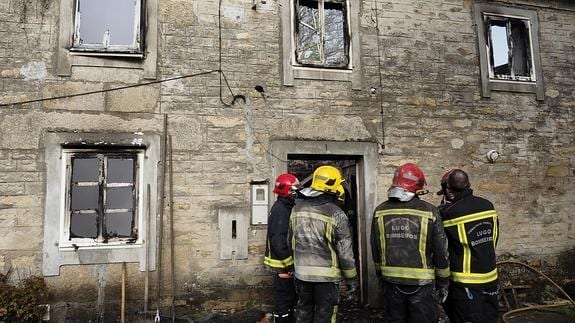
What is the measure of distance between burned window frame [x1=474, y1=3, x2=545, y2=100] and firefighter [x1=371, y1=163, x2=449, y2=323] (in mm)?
4246

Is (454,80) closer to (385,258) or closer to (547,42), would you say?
(547,42)

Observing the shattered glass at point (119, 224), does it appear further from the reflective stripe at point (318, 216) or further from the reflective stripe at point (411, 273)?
the reflective stripe at point (411, 273)

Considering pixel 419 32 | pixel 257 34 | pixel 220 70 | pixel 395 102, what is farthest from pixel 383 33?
pixel 220 70

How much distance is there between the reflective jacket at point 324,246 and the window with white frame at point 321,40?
2.90 metres

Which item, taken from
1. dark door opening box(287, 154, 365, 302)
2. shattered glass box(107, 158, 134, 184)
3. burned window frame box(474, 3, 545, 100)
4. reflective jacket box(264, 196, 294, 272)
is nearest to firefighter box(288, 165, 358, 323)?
reflective jacket box(264, 196, 294, 272)

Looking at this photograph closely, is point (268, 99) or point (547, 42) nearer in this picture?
point (268, 99)

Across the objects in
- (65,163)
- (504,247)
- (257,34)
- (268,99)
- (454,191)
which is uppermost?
(257,34)

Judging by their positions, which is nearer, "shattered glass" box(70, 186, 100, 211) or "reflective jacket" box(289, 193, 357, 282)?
"reflective jacket" box(289, 193, 357, 282)

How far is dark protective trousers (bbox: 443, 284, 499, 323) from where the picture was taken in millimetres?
4160

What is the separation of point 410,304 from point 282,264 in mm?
1535

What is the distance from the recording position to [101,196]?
600 cm

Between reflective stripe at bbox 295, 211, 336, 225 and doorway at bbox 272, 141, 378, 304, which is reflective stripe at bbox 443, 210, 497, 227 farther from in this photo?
doorway at bbox 272, 141, 378, 304

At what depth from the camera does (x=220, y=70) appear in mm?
6520

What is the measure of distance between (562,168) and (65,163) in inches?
314
